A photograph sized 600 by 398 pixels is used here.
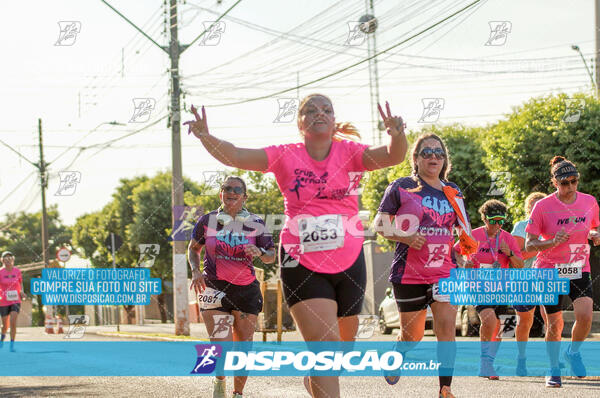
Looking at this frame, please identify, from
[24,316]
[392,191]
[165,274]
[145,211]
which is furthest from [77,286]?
[24,316]

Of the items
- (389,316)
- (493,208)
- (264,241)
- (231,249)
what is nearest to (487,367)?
(493,208)

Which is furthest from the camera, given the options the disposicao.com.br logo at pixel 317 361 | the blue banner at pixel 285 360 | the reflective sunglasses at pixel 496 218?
the reflective sunglasses at pixel 496 218

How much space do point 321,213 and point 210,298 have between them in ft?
9.48

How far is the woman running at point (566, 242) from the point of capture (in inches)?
342

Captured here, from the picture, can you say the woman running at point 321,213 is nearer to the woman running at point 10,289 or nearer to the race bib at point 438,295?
the race bib at point 438,295

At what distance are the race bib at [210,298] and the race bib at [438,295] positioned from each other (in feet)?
6.59

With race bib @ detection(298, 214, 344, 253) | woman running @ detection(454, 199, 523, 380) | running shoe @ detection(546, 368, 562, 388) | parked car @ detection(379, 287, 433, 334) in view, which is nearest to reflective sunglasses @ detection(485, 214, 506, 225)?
woman running @ detection(454, 199, 523, 380)

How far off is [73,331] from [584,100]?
52.1 feet

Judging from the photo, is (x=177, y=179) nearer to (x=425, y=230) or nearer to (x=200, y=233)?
(x=200, y=233)

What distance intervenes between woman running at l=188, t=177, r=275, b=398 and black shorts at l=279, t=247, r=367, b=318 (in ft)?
8.37

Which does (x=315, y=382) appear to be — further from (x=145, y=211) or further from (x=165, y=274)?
(x=145, y=211)

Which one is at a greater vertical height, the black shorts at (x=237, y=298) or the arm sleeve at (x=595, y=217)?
the arm sleeve at (x=595, y=217)

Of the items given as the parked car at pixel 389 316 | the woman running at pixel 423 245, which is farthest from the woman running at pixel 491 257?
the parked car at pixel 389 316

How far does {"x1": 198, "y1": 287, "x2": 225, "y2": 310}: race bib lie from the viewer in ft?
26.3
